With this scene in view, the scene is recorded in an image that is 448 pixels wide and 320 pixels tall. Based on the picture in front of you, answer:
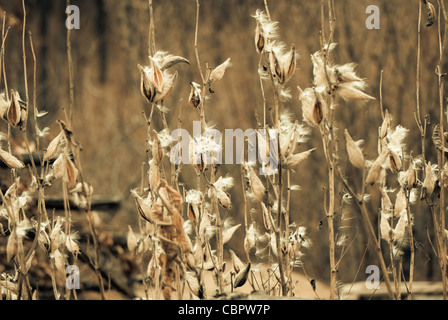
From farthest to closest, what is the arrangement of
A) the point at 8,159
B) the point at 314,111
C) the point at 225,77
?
the point at 225,77
the point at 8,159
the point at 314,111

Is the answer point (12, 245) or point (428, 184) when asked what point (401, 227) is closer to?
point (428, 184)

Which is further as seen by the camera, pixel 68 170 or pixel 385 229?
pixel 385 229

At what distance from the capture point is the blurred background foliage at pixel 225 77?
1.79 metres

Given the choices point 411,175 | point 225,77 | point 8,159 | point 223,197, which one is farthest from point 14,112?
point 225,77

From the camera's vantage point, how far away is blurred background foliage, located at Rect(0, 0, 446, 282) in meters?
1.79

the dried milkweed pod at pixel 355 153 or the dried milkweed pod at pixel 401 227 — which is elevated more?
the dried milkweed pod at pixel 355 153

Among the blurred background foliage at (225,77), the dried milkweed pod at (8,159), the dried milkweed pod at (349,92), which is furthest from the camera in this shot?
the blurred background foliage at (225,77)

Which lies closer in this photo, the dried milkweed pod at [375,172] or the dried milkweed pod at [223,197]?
the dried milkweed pod at [375,172]

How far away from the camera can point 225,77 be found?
1.95 metres

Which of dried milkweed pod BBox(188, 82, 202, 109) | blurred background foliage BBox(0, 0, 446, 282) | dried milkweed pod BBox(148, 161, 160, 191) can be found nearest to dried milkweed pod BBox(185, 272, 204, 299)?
dried milkweed pod BBox(148, 161, 160, 191)

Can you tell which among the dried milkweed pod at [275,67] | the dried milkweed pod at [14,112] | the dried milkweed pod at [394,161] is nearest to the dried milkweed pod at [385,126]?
the dried milkweed pod at [394,161]

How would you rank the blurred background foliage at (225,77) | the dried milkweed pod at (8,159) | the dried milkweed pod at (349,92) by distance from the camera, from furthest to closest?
the blurred background foliage at (225,77)
the dried milkweed pod at (8,159)
the dried milkweed pod at (349,92)

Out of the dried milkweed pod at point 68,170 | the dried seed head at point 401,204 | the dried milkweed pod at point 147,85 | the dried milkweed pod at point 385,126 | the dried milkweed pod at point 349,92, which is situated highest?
the dried milkweed pod at point 147,85

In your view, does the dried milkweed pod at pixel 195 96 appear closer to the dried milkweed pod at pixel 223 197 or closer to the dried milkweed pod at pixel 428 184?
the dried milkweed pod at pixel 223 197
